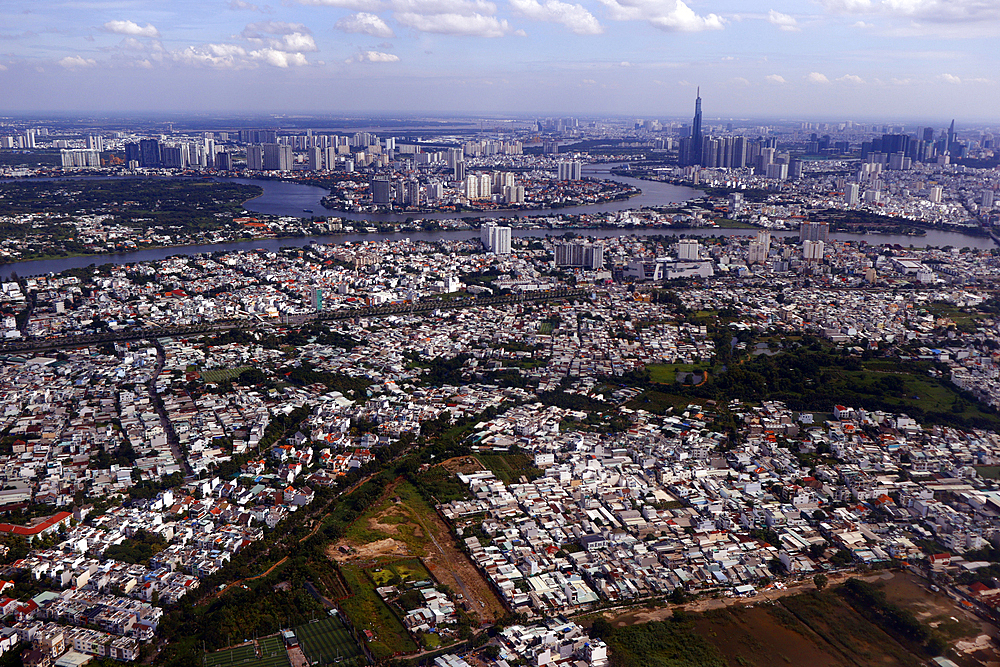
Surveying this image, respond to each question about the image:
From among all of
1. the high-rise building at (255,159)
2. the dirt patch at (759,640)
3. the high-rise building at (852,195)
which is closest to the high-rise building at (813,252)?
the high-rise building at (852,195)

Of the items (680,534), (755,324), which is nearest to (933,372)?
(755,324)

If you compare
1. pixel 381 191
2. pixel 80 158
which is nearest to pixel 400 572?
pixel 381 191

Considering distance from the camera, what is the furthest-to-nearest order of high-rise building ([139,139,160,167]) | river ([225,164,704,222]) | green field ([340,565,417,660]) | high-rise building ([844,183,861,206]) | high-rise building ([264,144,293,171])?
high-rise building ([264,144,293,171]), high-rise building ([139,139,160,167]), high-rise building ([844,183,861,206]), river ([225,164,704,222]), green field ([340,565,417,660])

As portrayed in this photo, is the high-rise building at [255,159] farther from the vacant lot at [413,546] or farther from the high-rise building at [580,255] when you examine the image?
the vacant lot at [413,546]

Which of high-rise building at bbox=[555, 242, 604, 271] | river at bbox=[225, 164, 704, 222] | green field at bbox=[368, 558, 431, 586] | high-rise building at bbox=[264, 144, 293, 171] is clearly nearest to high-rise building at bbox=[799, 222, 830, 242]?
high-rise building at bbox=[555, 242, 604, 271]

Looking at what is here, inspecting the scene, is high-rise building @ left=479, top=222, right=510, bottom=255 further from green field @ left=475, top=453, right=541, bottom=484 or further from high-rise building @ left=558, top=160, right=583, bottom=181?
high-rise building @ left=558, top=160, right=583, bottom=181

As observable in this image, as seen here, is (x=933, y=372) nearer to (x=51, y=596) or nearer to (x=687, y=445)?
(x=687, y=445)
